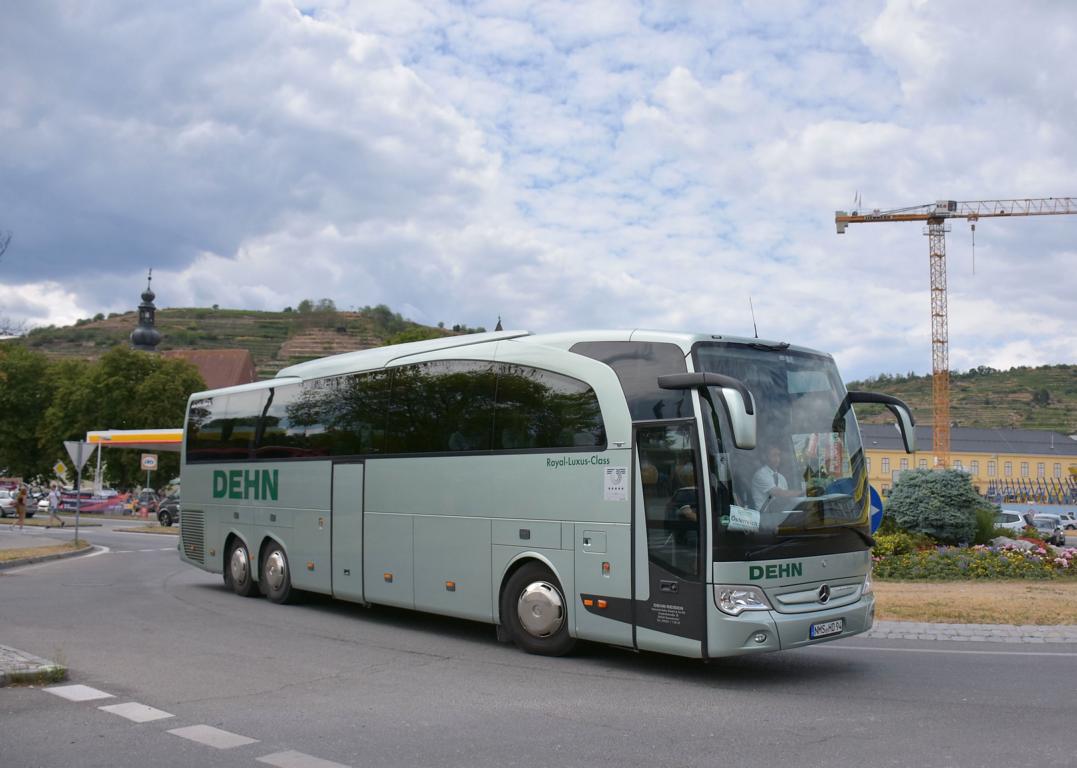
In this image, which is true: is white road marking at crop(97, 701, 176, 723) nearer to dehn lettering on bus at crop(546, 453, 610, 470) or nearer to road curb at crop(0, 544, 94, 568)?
dehn lettering on bus at crop(546, 453, 610, 470)

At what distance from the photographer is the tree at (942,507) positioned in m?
21.0

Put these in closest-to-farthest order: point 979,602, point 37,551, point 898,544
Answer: point 979,602
point 898,544
point 37,551

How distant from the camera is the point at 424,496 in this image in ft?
39.5

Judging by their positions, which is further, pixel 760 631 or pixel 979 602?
pixel 979 602

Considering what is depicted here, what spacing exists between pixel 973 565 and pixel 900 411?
30.9 ft

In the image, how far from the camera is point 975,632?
1228 cm

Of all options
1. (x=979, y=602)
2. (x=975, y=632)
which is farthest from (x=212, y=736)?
(x=979, y=602)

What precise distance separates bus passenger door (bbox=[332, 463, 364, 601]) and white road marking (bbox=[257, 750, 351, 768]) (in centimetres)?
688

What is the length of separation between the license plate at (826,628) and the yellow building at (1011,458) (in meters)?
107

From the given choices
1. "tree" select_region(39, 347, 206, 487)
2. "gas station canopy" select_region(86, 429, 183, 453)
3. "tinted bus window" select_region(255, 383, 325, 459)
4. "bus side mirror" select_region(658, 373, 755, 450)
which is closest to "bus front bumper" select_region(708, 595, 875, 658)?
"bus side mirror" select_region(658, 373, 755, 450)

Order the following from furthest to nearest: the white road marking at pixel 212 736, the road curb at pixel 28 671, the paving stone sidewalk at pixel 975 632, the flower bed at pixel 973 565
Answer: the flower bed at pixel 973 565, the paving stone sidewalk at pixel 975 632, the road curb at pixel 28 671, the white road marking at pixel 212 736

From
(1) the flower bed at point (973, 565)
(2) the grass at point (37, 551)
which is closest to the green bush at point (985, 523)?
(1) the flower bed at point (973, 565)

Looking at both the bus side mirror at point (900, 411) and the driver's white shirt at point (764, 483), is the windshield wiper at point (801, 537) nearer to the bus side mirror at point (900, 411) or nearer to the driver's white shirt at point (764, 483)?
the driver's white shirt at point (764, 483)

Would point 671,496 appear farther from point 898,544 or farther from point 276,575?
point 898,544
